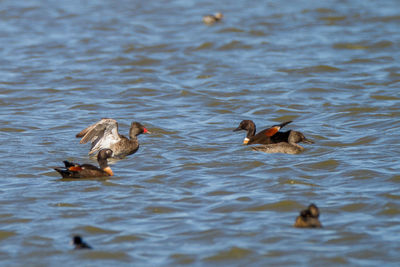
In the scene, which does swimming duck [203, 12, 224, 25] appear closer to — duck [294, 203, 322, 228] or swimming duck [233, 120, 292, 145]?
swimming duck [233, 120, 292, 145]

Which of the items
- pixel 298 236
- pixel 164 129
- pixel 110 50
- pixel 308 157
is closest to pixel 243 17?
pixel 110 50

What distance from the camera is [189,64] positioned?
62.7 ft

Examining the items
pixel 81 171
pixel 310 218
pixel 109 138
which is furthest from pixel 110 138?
pixel 310 218

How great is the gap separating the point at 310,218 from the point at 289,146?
12.5ft

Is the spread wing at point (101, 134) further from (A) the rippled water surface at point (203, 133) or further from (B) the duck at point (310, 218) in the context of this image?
(B) the duck at point (310, 218)

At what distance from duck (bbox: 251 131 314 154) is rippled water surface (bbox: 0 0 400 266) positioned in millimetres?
171

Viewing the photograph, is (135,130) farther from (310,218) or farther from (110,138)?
(310,218)

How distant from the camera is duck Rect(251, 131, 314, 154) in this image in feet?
38.4

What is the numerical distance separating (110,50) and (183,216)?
12936 millimetres

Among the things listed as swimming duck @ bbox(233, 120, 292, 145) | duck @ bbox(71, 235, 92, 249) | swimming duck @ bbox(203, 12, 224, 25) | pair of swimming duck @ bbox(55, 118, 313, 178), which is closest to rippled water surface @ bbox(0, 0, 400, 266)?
duck @ bbox(71, 235, 92, 249)

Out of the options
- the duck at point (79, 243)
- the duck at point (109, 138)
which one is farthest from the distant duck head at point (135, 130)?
the duck at point (79, 243)

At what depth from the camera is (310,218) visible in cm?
803

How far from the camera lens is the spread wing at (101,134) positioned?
39.5 feet

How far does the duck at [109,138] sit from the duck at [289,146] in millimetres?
2028
